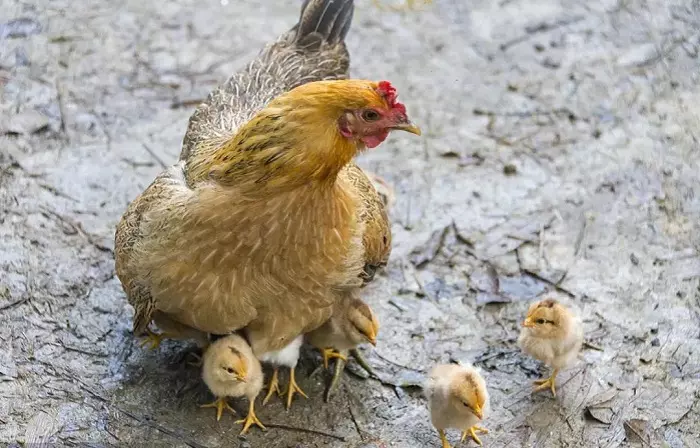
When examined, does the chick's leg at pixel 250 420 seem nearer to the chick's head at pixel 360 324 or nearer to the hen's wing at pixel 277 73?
the chick's head at pixel 360 324

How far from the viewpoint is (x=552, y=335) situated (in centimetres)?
400

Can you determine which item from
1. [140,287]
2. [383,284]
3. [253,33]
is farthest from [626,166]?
[140,287]

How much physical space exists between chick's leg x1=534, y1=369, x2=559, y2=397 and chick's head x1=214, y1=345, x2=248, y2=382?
1.41m

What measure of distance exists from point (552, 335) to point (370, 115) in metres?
1.46

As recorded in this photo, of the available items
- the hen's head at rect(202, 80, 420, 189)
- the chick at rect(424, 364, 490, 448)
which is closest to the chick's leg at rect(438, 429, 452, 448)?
the chick at rect(424, 364, 490, 448)

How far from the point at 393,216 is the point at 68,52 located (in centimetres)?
263

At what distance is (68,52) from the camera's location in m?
6.05

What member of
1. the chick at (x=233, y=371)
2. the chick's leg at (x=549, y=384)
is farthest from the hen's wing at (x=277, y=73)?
the chick's leg at (x=549, y=384)

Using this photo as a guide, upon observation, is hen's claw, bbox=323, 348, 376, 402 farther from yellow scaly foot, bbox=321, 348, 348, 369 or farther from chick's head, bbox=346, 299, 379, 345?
chick's head, bbox=346, 299, 379, 345

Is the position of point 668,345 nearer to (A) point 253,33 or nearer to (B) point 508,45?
(B) point 508,45

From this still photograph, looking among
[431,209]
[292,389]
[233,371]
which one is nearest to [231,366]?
[233,371]

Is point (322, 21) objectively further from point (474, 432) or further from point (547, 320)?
point (474, 432)

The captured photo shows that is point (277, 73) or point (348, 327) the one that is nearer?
point (348, 327)

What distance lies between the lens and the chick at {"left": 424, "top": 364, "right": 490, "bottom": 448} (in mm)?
3645
